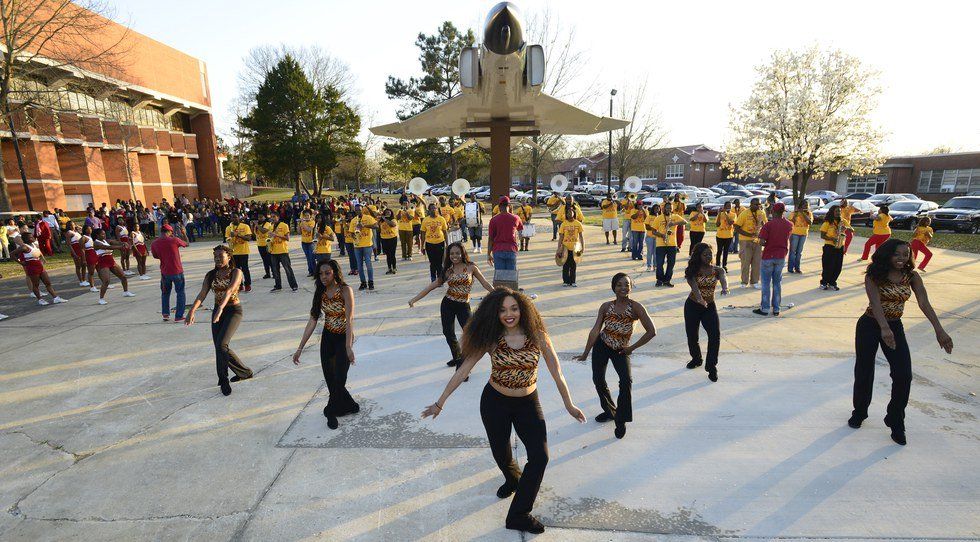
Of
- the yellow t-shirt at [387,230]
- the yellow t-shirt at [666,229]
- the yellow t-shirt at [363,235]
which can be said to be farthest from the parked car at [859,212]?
the yellow t-shirt at [363,235]

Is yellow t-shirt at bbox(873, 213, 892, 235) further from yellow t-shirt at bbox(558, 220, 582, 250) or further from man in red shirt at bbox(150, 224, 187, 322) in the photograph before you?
man in red shirt at bbox(150, 224, 187, 322)

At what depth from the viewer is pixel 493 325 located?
3062mm

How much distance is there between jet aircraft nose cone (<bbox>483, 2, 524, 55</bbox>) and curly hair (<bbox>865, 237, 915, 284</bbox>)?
6355mm

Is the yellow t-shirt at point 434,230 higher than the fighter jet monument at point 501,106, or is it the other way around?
the fighter jet monument at point 501,106

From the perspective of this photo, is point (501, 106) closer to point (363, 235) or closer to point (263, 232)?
point (363, 235)

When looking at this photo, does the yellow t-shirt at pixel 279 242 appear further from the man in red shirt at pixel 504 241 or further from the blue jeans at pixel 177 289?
the man in red shirt at pixel 504 241

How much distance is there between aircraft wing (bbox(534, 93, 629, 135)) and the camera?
13.3m

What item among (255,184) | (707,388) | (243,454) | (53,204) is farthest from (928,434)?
(255,184)

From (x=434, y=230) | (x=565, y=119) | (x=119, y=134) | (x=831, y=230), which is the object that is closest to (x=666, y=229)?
(x=831, y=230)

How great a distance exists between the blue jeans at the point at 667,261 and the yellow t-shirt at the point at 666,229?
12 cm

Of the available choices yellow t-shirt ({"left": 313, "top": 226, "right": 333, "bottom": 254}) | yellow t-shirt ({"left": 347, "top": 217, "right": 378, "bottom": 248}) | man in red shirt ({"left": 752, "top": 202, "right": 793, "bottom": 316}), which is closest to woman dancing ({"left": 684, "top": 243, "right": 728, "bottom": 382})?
man in red shirt ({"left": 752, "top": 202, "right": 793, "bottom": 316})

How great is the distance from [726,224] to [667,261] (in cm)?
213

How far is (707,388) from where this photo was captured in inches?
206

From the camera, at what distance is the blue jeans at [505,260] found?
28.1ft
